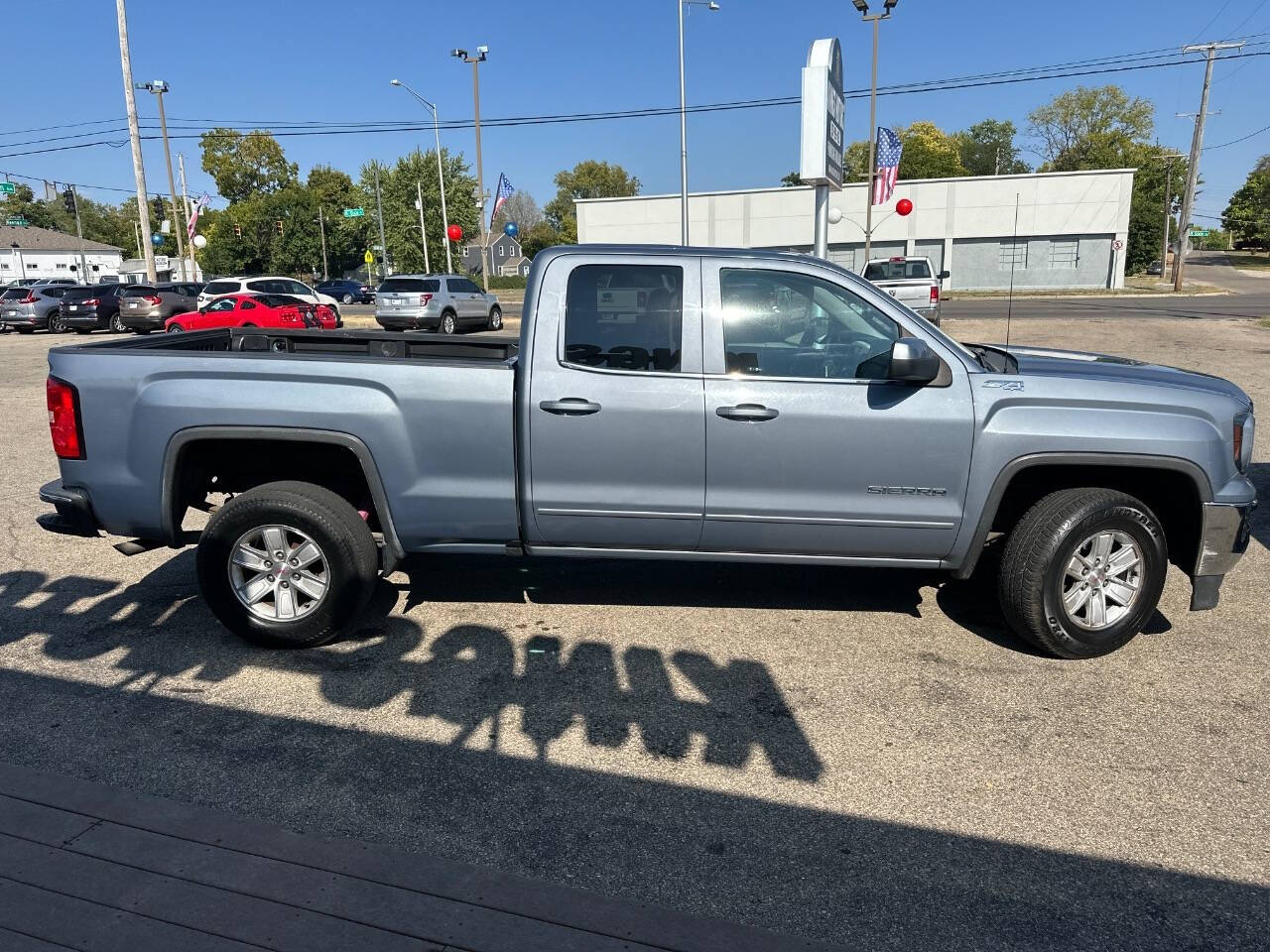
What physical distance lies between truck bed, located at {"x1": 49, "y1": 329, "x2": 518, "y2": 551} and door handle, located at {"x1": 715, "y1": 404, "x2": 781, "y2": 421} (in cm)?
101

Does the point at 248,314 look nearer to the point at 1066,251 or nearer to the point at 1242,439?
the point at 1242,439

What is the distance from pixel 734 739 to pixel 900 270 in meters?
22.7

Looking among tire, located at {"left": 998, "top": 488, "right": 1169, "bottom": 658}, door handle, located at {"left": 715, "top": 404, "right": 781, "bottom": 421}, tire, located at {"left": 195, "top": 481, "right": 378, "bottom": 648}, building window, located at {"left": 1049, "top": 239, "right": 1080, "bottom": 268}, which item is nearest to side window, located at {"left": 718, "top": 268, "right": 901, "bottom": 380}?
door handle, located at {"left": 715, "top": 404, "right": 781, "bottom": 421}

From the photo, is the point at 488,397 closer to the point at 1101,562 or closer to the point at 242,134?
the point at 1101,562

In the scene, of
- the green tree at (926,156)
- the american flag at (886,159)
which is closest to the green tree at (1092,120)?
the green tree at (926,156)

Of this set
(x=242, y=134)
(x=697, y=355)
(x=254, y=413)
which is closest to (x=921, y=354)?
(x=697, y=355)

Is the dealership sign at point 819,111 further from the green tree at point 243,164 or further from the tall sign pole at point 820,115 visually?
the green tree at point 243,164

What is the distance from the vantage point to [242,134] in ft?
298

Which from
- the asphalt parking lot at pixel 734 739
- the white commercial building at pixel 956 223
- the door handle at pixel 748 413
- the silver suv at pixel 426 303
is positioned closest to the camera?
the asphalt parking lot at pixel 734 739

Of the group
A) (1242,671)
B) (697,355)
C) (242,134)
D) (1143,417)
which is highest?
(242,134)

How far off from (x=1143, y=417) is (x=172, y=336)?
16.7 ft

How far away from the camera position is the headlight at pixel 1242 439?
439 cm

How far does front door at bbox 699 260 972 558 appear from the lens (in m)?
4.27

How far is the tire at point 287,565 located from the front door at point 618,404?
925 mm
